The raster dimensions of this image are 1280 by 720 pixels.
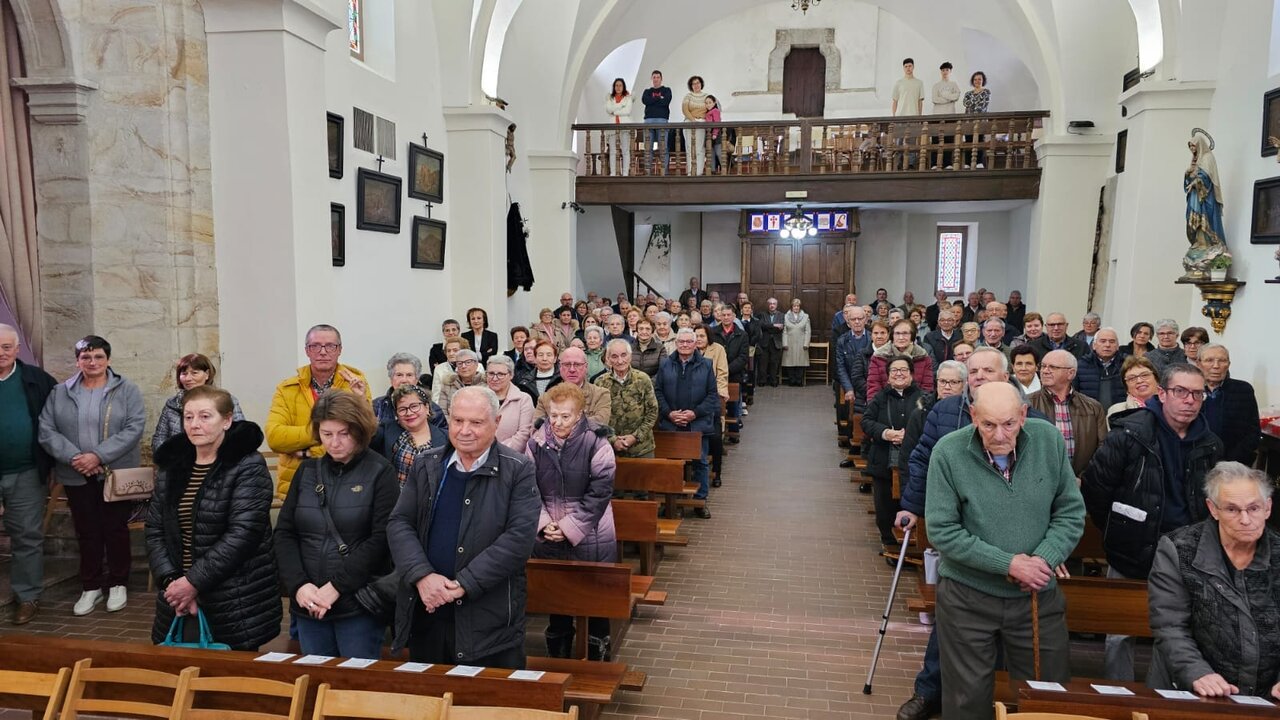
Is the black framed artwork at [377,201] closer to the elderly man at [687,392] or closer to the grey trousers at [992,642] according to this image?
the elderly man at [687,392]

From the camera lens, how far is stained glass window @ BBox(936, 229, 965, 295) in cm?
2067

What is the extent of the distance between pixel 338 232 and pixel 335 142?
0.82 meters

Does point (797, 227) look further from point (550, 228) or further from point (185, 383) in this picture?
point (185, 383)

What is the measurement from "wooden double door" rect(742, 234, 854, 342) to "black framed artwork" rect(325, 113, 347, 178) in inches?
484

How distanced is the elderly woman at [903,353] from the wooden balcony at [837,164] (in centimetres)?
738

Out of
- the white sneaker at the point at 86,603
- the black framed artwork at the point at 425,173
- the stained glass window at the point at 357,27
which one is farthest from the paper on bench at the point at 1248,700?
the black framed artwork at the point at 425,173

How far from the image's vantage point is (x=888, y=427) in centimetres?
690

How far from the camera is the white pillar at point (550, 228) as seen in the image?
577 inches

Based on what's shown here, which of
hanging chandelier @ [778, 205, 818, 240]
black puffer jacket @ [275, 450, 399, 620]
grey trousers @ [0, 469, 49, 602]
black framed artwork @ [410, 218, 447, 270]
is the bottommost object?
grey trousers @ [0, 469, 49, 602]

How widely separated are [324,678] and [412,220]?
7074 millimetres

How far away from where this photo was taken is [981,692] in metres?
3.57

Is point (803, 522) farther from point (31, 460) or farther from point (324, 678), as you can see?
point (31, 460)

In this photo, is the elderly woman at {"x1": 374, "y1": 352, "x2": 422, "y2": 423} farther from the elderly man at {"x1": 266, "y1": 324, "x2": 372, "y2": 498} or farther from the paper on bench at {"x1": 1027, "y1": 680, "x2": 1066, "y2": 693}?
the paper on bench at {"x1": 1027, "y1": 680, "x2": 1066, "y2": 693}

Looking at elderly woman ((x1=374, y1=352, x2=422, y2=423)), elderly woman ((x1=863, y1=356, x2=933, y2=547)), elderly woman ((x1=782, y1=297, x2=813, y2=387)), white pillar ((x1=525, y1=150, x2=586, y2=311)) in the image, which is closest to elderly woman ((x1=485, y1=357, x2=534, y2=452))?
elderly woman ((x1=374, y1=352, x2=422, y2=423))
